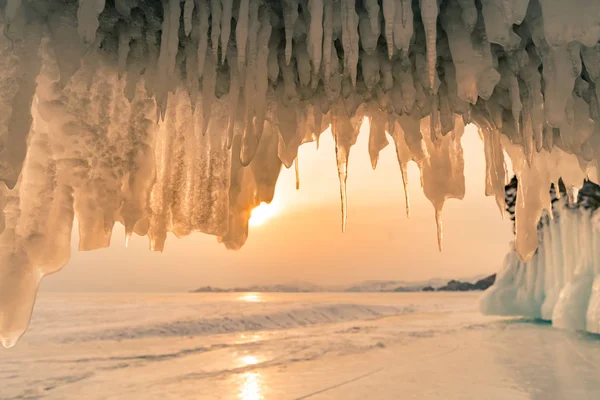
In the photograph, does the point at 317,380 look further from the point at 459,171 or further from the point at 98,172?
the point at 98,172

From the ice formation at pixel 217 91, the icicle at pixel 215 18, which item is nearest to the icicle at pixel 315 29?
the ice formation at pixel 217 91

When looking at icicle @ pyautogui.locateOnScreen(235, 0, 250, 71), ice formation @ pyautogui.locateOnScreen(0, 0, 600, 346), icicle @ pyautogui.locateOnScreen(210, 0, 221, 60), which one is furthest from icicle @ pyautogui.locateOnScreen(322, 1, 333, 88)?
icicle @ pyautogui.locateOnScreen(210, 0, 221, 60)

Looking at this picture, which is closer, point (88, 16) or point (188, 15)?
point (88, 16)

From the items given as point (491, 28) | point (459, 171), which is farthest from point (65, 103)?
point (459, 171)

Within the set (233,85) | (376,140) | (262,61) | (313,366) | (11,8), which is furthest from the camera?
(313,366)

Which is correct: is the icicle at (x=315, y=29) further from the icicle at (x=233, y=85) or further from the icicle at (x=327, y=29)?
the icicle at (x=233, y=85)

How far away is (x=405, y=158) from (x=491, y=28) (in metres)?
2.08

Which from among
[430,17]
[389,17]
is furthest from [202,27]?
[430,17]

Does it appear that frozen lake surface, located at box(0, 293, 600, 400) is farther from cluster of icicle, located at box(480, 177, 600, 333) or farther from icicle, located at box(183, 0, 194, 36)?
icicle, located at box(183, 0, 194, 36)

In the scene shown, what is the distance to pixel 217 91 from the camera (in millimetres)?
3396

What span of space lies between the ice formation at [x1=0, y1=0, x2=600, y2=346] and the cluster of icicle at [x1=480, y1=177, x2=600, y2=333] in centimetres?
569

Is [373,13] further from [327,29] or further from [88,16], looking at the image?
[88,16]

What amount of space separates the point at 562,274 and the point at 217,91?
10957 millimetres

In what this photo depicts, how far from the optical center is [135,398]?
187 inches
